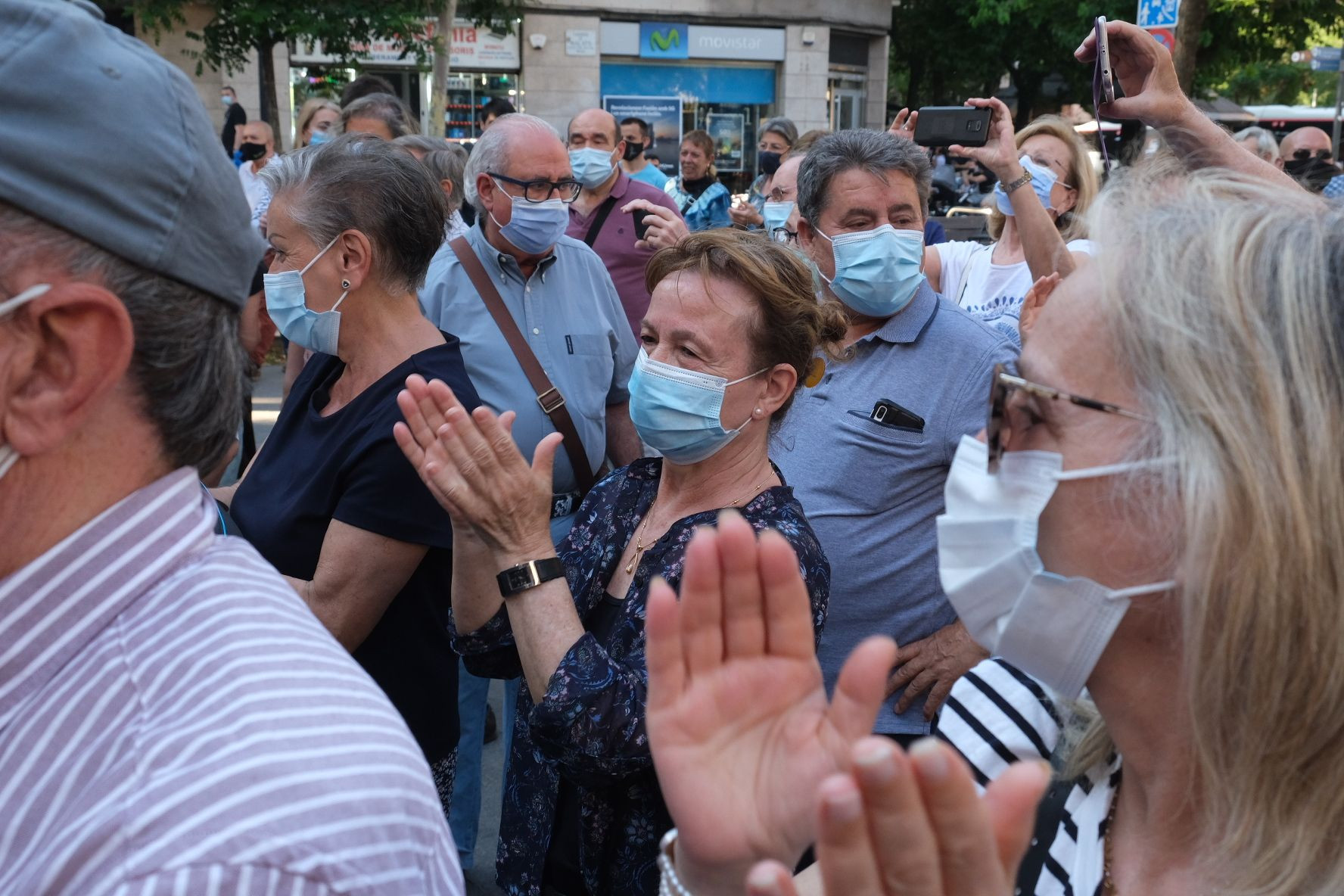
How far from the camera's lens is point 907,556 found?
3.01 metres

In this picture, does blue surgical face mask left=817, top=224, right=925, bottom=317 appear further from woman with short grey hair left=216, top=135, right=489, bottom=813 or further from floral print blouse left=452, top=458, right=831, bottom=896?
woman with short grey hair left=216, top=135, right=489, bottom=813

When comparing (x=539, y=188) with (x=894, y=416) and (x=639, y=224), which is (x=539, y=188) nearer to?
(x=639, y=224)

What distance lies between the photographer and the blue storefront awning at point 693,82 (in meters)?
25.3

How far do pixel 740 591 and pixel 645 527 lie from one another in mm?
1371

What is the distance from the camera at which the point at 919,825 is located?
0.93 m

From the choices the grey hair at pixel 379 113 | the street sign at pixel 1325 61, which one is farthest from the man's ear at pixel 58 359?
the street sign at pixel 1325 61

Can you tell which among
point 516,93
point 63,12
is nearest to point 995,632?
point 63,12

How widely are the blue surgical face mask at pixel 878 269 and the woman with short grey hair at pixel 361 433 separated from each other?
45.8 inches

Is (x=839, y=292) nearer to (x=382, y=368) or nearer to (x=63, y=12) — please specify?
(x=382, y=368)

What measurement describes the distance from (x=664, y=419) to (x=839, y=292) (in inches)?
42.2

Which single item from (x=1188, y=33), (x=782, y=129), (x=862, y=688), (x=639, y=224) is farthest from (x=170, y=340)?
(x=1188, y=33)

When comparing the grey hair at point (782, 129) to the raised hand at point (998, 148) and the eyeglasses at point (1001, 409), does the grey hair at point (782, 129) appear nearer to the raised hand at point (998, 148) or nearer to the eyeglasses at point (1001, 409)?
the raised hand at point (998, 148)

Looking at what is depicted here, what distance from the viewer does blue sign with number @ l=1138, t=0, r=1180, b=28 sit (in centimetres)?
775

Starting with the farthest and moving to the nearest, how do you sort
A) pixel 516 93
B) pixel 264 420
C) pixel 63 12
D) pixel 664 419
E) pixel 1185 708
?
1. pixel 516 93
2. pixel 264 420
3. pixel 664 419
4. pixel 1185 708
5. pixel 63 12
